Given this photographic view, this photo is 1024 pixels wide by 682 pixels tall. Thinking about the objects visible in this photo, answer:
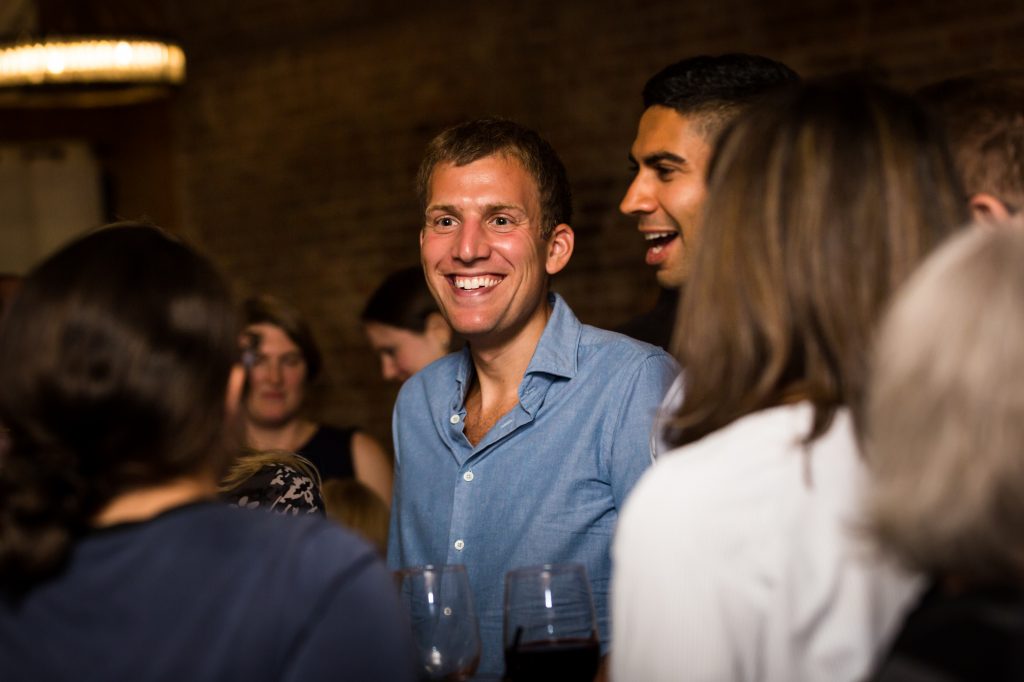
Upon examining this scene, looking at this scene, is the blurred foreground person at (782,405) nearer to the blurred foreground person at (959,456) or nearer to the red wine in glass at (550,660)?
the blurred foreground person at (959,456)

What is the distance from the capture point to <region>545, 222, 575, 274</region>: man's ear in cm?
231

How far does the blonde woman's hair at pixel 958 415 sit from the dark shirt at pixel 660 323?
1729 millimetres

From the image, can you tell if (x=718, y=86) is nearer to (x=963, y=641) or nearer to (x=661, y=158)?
(x=661, y=158)

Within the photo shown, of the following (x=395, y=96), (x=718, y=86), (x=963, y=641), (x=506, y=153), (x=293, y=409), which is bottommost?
(x=293, y=409)

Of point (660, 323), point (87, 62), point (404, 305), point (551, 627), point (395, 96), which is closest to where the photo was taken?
point (551, 627)

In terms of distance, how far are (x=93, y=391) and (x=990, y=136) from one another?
1.12m

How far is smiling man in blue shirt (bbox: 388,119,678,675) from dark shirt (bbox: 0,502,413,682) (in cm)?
84

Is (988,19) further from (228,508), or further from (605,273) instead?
(228,508)

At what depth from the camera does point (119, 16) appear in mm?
5027

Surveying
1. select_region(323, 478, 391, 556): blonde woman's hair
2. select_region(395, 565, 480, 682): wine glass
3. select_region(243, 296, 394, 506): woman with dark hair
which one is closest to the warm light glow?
select_region(243, 296, 394, 506): woman with dark hair

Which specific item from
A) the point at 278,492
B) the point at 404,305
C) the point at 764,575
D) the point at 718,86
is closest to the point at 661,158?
the point at 718,86

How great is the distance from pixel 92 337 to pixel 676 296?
1749 millimetres

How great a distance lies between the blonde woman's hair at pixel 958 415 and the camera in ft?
2.90

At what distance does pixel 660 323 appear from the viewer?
275 cm
